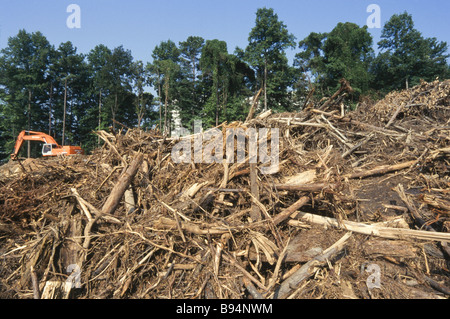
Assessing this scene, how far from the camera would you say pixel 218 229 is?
10.7ft

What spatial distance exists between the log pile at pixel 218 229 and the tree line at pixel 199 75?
23.1m

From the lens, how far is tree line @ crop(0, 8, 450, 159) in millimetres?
28562

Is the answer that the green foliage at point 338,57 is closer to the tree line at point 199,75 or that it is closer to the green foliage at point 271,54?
the tree line at point 199,75

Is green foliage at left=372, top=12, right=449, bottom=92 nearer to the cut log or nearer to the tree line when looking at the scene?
the tree line

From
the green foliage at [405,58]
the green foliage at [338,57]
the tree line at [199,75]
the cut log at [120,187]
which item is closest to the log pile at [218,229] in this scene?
the cut log at [120,187]

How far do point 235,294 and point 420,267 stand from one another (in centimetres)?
248

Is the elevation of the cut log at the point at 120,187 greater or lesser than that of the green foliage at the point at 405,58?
lesser

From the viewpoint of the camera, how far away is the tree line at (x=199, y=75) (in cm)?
2856

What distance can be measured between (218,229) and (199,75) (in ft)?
105

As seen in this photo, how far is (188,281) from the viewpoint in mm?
2949

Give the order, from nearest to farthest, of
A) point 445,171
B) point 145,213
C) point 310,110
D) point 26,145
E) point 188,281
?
point 188,281 → point 145,213 → point 445,171 → point 310,110 → point 26,145

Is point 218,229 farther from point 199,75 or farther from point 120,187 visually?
point 199,75
